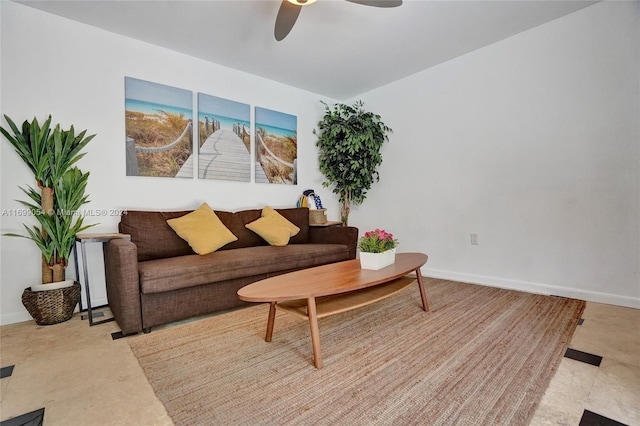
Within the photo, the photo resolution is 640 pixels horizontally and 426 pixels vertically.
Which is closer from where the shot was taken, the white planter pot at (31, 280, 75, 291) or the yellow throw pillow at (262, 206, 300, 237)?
the white planter pot at (31, 280, 75, 291)

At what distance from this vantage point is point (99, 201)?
2.64 m

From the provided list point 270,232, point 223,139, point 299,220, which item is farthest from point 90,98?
point 299,220

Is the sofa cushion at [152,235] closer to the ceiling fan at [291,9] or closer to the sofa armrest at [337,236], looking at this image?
the sofa armrest at [337,236]

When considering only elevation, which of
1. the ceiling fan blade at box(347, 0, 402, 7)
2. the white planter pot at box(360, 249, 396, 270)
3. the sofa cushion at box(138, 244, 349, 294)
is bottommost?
the sofa cushion at box(138, 244, 349, 294)

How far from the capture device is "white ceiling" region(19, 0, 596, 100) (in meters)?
2.40

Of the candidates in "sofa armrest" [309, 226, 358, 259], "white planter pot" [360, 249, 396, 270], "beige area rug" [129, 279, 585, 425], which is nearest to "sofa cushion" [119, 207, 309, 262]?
"beige area rug" [129, 279, 585, 425]

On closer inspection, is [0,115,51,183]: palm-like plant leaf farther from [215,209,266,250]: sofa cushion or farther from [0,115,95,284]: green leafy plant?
[215,209,266,250]: sofa cushion

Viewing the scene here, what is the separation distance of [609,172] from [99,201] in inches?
174

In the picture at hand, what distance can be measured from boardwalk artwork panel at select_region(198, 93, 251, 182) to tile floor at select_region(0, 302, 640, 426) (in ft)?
6.18

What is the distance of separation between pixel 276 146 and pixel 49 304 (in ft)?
8.90

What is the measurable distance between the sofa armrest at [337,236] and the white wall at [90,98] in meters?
0.99

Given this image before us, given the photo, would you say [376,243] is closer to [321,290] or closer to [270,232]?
[321,290]

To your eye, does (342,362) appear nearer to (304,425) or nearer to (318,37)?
(304,425)

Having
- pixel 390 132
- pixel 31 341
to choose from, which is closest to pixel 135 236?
pixel 31 341
